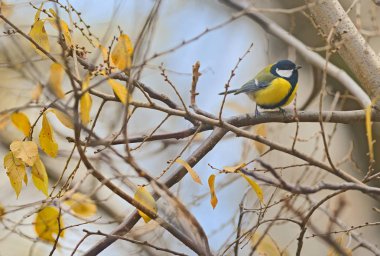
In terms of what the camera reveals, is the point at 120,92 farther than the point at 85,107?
Yes

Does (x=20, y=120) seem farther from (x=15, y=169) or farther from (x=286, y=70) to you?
(x=286, y=70)

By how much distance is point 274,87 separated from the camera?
330cm

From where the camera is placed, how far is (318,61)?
3.43m

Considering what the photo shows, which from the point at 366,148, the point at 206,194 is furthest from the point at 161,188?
the point at 366,148

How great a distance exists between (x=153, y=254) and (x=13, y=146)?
63 centimetres

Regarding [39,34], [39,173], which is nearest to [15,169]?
[39,173]

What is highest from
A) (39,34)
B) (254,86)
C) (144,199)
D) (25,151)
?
(254,86)

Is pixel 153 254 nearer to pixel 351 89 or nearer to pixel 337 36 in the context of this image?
pixel 337 36

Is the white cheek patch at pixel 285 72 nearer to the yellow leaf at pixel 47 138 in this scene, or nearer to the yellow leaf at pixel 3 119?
the yellow leaf at pixel 47 138

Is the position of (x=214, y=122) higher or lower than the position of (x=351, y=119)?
lower

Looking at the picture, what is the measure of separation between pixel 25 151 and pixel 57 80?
0.48 m

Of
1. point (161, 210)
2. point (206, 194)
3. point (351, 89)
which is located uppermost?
point (351, 89)

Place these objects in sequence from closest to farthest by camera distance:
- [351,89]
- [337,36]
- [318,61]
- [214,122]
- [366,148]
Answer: [214,122] < [337,36] < [351,89] < [318,61] < [366,148]

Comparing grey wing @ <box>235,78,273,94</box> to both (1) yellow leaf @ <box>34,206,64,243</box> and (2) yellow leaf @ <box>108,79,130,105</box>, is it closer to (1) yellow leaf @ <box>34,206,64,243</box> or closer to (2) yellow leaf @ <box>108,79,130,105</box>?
(1) yellow leaf @ <box>34,206,64,243</box>
